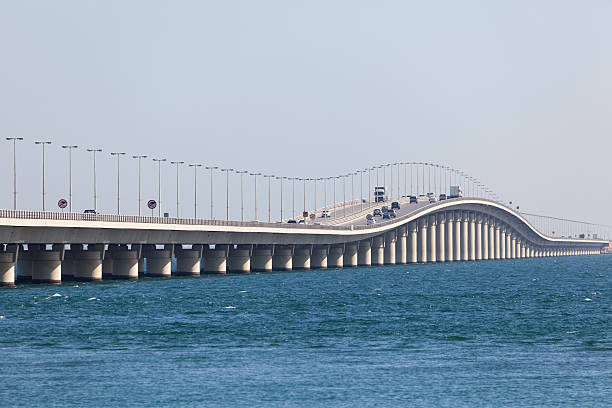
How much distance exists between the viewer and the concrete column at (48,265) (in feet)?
378

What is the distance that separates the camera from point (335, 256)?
198m

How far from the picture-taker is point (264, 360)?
50.9 m

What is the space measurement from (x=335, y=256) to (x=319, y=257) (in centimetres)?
917

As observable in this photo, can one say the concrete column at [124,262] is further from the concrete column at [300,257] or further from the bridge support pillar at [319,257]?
the bridge support pillar at [319,257]

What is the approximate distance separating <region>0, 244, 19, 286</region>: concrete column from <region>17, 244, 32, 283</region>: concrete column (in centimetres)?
692

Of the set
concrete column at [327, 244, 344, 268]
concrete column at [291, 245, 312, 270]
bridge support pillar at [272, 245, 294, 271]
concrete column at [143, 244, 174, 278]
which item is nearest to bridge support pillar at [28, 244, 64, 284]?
concrete column at [143, 244, 174, 278]

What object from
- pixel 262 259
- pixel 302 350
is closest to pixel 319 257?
pixel 262 259

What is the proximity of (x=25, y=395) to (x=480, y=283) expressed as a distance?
97.2 metres

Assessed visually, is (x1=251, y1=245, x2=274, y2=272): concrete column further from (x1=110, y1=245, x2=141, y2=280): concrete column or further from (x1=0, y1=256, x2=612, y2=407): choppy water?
(x1=0, y1=256, x2=612, y2=407): choppy water

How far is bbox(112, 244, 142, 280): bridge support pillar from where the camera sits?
431 feet

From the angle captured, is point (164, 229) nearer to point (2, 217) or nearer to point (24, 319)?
point (2, 217)

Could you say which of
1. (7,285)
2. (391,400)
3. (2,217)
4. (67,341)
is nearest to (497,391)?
(391,400)

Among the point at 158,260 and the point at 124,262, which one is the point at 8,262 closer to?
the point at 124,262

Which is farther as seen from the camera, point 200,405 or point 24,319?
point 24,319
